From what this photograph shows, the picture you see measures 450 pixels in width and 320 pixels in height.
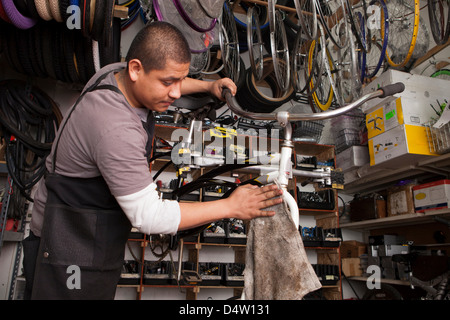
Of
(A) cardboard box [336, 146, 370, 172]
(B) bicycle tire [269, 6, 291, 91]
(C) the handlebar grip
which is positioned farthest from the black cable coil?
(A) cardboard box [336, 146, 370, 172]

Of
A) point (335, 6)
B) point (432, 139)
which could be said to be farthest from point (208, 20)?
point (432, 139)

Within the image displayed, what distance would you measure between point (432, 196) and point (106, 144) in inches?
127

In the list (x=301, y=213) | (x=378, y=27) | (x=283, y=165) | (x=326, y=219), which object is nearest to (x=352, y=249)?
(x=326, y=219)

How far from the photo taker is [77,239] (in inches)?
38.7

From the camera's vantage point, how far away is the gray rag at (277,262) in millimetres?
809

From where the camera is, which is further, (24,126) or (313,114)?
(24,126)

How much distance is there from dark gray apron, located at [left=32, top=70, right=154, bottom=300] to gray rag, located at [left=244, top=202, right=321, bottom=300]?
1.48 feet

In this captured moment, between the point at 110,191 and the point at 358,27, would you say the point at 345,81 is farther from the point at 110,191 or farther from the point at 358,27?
the point at 110,191

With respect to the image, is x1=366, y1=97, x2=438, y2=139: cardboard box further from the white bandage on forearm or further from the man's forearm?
the white bandage on forearm

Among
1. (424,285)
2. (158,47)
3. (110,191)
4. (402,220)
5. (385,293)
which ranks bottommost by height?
(385,293)

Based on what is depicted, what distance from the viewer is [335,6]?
134 inches

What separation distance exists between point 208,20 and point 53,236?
6.22ft

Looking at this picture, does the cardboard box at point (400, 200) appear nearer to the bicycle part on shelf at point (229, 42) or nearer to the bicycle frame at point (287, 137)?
the bicycle part on shelf at point (229, 42)
